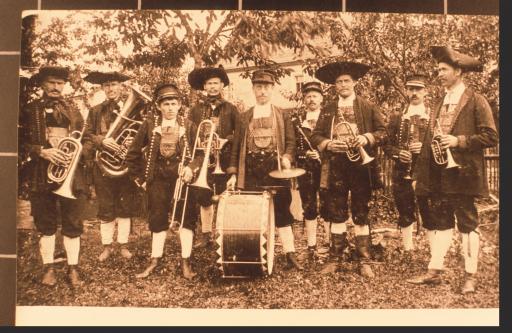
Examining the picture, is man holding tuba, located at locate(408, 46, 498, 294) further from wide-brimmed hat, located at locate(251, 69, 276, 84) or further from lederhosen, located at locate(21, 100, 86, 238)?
lederhosen, located at locate(21, 100, 86, 238)

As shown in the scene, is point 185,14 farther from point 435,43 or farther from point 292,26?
point 435,43

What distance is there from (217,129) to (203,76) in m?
0.43

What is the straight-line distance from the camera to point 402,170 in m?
3.80

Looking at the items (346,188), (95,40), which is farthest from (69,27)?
→ (346,188)

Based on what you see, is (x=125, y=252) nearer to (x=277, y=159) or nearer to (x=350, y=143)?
(x=277, y=159)

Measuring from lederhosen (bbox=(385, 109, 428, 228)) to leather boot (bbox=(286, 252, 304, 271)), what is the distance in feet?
2.80

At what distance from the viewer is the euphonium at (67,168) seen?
3.79 meters

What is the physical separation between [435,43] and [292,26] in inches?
45.3

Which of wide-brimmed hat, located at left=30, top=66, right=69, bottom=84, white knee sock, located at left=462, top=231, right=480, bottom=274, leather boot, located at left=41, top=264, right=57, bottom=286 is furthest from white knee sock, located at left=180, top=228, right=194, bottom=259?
white knee sock, located at left=462, top=231, right=480, bottom=274

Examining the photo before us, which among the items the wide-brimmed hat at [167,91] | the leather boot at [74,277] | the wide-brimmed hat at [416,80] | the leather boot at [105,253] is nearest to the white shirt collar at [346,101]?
the wide-brimmed hat at [416,80]

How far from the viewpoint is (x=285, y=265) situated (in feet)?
12.3

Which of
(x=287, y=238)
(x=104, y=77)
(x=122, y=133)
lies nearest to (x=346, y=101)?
(x=287, y=238)

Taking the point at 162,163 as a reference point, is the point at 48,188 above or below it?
below

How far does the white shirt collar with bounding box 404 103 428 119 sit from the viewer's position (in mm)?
3832
